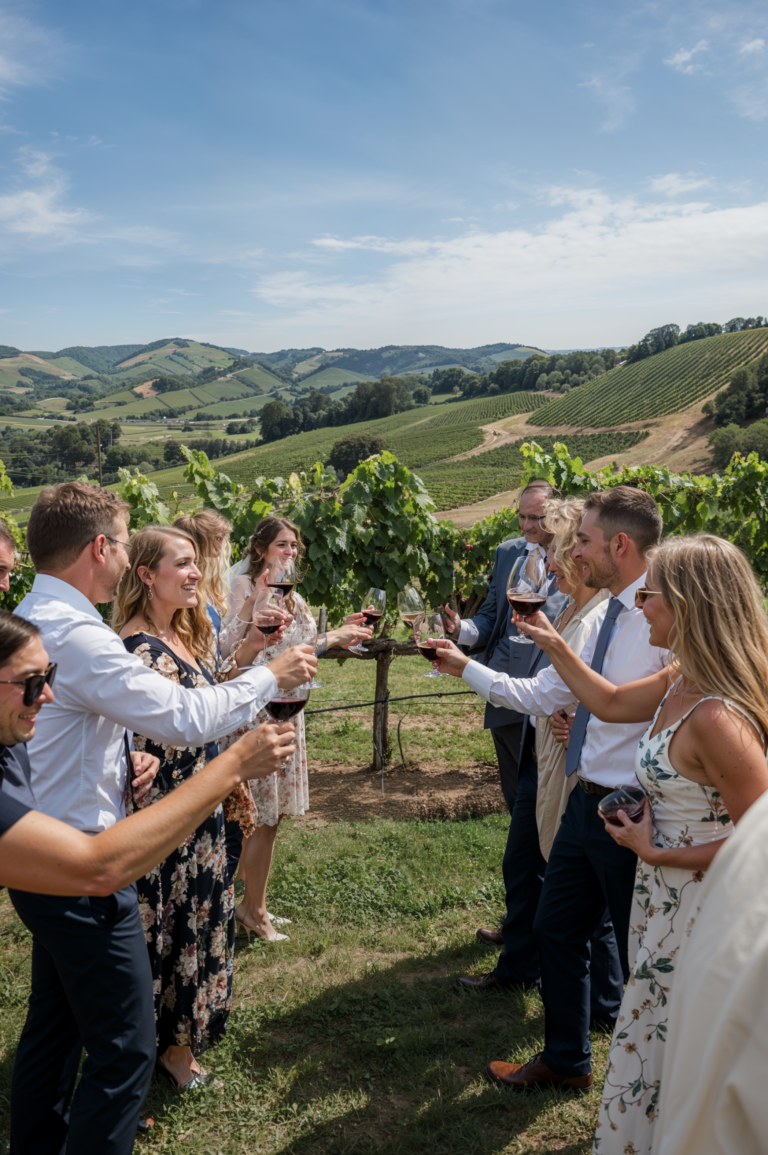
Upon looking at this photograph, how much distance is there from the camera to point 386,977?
11.5ft

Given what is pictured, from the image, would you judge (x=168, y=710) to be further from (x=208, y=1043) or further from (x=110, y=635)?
(x=208, y=1043)

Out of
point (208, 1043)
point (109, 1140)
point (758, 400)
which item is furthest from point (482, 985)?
point (758, 400)

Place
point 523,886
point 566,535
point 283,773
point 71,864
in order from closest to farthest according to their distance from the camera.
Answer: point 71,864 → point 566,535 → point 523,886 → point 283,773

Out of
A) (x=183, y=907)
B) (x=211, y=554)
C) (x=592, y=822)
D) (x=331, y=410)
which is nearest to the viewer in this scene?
(x=592, y=822)

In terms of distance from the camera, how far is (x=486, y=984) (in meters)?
3.42

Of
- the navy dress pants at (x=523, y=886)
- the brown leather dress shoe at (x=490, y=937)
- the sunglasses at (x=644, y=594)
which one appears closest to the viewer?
the sunglasses at (x=644, y=594)

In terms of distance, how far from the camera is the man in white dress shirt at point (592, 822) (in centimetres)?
250

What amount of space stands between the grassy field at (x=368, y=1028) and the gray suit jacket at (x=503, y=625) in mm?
1074

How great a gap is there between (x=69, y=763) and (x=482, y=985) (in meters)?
2.39

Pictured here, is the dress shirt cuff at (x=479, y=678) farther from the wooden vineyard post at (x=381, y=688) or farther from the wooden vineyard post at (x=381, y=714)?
the wooden vineyard post at (x=381, y=714)

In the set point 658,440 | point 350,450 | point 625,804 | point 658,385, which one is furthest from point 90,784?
point 658,385

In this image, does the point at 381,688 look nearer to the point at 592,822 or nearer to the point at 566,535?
the point at 566,535

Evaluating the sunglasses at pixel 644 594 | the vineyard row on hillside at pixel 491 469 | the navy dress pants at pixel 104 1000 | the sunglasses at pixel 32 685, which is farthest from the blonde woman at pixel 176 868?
the vineyard row on hillside at pixel 491 469

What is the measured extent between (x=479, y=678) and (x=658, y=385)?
261ft
